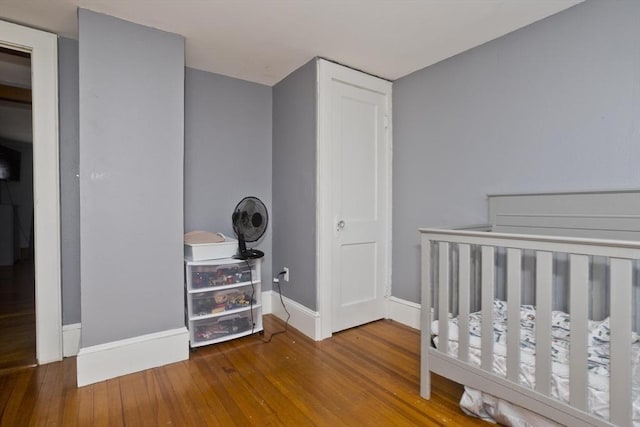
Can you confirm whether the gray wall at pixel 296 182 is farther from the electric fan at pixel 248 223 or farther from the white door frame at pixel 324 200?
the electric fan at pixel 248 223

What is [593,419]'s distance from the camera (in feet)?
3.65

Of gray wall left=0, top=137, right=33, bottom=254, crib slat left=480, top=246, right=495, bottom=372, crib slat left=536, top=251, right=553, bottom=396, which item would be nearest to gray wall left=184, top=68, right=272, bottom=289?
crib slat left=480, top=246, right=495, bottom=372

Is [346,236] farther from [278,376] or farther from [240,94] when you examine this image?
[240,94]

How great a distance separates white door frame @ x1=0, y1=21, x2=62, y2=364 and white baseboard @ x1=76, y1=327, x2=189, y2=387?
0.48 metres

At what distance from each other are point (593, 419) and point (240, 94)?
3.00 meters

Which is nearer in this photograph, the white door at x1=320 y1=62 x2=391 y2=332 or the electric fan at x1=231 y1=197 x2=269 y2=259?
the electric fan at x1=231 y1=197 x2=269 y2=259

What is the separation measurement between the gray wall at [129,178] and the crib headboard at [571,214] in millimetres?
2128

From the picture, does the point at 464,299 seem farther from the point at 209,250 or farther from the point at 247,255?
the point at 209,250

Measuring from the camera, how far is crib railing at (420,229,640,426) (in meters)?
1.04

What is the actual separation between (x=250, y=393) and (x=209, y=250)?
0.98 metres

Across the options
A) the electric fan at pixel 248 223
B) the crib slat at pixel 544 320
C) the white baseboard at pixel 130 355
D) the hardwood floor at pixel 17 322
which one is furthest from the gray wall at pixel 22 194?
the crib slat at pixel 544 320

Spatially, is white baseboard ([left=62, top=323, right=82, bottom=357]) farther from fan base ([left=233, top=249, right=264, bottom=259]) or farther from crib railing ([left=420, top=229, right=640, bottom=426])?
crib railing ([left=420, top=229, right=640, bottom=426])

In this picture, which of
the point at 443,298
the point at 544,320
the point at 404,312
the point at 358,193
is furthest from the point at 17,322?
the point at 544,320

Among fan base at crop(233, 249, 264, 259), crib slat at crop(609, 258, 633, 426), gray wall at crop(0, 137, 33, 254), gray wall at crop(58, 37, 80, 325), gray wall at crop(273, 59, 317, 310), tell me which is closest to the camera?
crib slat at crop(609, 258, 633, 426)
